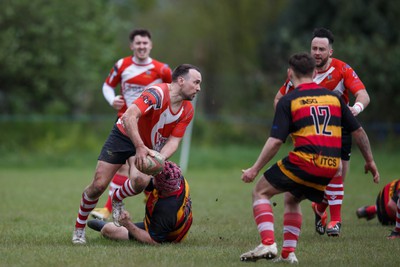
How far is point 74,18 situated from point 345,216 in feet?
50.6

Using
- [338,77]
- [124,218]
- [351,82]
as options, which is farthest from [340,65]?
Answer: [124,218]

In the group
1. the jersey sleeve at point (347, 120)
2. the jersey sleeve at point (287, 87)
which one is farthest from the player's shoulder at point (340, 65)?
the jersey sleeve at point (347, 120)

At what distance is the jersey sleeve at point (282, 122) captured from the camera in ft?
19.5

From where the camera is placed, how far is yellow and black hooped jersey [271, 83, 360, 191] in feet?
19.6

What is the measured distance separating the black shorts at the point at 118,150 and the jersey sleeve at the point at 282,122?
2277 mm

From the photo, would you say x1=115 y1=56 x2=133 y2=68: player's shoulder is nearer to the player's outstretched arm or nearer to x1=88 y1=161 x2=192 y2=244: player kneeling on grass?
x1=88 y1=161 x2=192 y2=244: player kneeling on grass

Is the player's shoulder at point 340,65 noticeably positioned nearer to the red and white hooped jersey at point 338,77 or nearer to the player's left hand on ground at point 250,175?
the red and white hooped jersey at point 338,77

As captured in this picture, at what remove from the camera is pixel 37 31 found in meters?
22.3

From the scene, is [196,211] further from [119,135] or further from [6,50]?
[6,50]

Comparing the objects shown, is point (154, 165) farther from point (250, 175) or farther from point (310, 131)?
point (310, 131)

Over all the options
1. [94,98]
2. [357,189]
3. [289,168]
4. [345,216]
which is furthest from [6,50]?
[289,168]

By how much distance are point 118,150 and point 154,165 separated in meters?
0.94

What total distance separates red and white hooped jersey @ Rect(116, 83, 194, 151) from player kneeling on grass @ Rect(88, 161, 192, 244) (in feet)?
1.44

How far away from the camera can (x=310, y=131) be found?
237 inches
